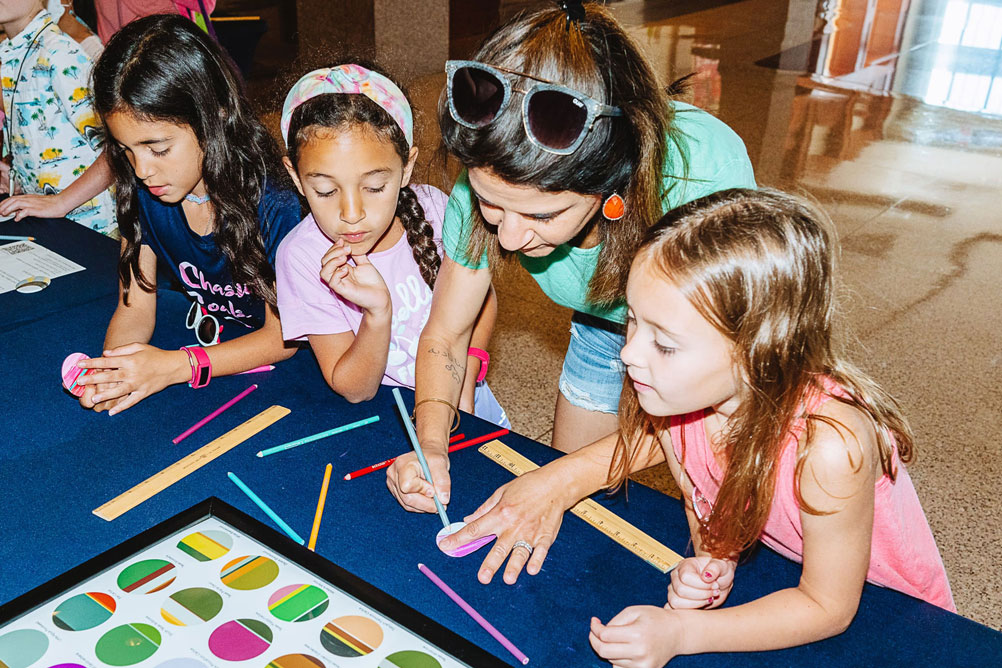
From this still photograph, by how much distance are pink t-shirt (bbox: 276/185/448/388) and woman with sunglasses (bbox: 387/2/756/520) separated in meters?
0.35

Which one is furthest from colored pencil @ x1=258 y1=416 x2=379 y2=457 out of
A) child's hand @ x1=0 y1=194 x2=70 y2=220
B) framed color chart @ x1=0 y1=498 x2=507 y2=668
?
child's hand @ x1=0 y1=194 x2=70 y2=220

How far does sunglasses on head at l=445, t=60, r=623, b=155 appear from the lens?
1.22 metres

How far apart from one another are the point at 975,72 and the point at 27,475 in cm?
841

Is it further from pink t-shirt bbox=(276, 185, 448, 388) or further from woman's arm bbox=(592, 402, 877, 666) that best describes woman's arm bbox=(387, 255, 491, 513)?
woman's arm bbox=(592, 402, 877, 666)

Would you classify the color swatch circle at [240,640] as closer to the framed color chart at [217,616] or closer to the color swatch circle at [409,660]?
the framed color chart at [217,616]

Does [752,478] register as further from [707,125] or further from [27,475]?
[27,475]

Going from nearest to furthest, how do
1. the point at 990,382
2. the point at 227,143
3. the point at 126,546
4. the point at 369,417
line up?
1. the point at 126,546
2. the point at 369,417
3. the point at 227,143
4. the point at 990,382

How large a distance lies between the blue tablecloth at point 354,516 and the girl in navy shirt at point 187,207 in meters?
0.07

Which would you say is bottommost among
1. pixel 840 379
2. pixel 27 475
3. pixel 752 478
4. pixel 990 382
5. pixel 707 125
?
pixel 990 382

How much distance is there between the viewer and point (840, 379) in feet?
3.87

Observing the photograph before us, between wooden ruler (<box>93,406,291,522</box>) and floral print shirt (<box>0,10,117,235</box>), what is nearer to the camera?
wooden ruler (<box>93,406,291,522</box>)

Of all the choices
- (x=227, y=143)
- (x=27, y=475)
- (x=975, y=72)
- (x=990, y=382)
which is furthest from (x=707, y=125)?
(x=975, y=72)

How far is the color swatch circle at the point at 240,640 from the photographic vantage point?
1.09 meters

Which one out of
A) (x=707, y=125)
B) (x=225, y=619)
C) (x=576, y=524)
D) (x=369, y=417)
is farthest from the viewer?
(x=369, y=417)
